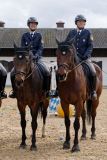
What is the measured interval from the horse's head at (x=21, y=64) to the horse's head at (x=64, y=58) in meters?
0.67

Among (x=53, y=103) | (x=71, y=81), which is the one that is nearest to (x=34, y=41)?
(x=71, y=81)

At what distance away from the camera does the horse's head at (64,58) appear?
8.38 meters

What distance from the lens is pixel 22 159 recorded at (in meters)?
8.27

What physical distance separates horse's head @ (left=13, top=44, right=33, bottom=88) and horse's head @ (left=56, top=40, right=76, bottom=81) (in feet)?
2.18

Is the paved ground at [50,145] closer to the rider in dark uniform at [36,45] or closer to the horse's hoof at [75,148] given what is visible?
the horse's hoof at [75,148]

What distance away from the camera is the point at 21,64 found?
850 cm

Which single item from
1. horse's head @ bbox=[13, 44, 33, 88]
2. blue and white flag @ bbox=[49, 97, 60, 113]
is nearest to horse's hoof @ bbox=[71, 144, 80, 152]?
horse's head @ bbox=[13, 44, 33, 88]

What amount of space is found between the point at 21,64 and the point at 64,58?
93cm

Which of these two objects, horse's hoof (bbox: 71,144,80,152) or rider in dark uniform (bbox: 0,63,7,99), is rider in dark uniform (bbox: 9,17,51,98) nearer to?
rider in dark uniform (bbox: 0,63,7,99)

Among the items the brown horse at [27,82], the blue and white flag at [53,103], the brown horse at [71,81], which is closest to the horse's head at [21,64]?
the brown horse at [27,82]

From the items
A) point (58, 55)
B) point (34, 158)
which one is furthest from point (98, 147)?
point (58, 55)

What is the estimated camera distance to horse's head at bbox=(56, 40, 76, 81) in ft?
27.5

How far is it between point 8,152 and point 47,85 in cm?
195

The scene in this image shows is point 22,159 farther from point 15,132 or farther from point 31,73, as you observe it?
point 15,132
